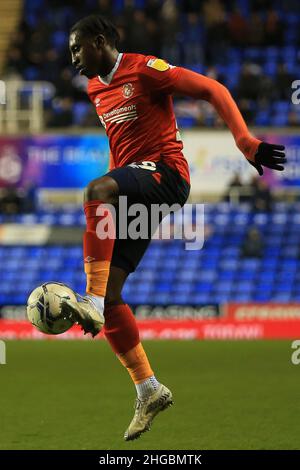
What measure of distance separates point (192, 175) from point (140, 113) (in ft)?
43.8

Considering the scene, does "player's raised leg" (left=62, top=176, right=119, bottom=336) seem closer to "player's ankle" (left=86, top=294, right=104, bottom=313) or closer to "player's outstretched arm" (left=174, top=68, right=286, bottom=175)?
"player's ankle" (left=86, top=294, right=104, bottom=313)

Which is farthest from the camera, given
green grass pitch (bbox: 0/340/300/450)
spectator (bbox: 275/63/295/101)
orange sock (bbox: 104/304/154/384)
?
spectator (bbox: 275/63/295/101)

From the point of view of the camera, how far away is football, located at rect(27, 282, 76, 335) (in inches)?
201

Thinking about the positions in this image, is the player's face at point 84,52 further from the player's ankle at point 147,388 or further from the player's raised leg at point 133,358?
the player's ankle at point 147,388

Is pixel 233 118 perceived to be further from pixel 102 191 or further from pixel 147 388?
pixel 147 388

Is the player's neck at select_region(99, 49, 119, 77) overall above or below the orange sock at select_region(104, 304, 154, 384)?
above

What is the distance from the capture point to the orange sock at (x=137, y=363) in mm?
5914

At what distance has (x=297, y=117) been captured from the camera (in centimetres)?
1911

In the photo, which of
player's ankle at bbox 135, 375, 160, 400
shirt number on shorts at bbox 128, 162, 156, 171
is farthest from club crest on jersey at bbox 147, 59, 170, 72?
player's ankle at bbox 135, 375, 160, 400

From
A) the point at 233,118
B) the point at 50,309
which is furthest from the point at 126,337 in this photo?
the point at 233,118

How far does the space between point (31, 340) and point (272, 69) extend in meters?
7.54

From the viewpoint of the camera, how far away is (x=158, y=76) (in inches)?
220

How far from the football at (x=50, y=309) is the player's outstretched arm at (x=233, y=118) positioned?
123 cm

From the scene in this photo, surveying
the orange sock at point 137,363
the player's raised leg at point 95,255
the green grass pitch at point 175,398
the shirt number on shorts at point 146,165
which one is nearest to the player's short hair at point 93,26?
the shirt number on shorts at point 146,165
